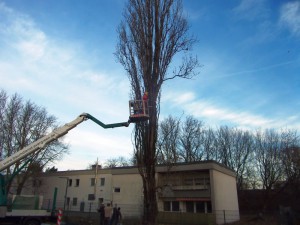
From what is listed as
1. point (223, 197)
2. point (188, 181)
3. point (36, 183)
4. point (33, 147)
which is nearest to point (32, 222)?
point (33, 147)

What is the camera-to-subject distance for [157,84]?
52.5ft

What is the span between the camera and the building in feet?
92.9

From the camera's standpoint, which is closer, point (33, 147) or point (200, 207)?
point (33, 147)

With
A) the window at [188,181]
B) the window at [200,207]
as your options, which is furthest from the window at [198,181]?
the window at [200,207]

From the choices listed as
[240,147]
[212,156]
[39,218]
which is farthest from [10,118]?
[240,147]

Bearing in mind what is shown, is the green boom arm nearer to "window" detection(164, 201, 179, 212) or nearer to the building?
the building

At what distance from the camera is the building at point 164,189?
28.3m

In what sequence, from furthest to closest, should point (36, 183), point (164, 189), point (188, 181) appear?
point (36, 183)
point (188, 181)
point (164, 189)

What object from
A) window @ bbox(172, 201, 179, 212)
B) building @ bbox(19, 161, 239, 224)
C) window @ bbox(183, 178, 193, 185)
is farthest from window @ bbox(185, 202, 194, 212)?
window @ bbox(183, 178, 193, 185)

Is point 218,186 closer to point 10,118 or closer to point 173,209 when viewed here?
point 173,209

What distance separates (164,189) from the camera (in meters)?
29.3

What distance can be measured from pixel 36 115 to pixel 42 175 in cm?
1043

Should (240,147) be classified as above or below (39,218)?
above

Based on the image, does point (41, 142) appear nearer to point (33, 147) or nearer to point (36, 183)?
point (33, 147)
